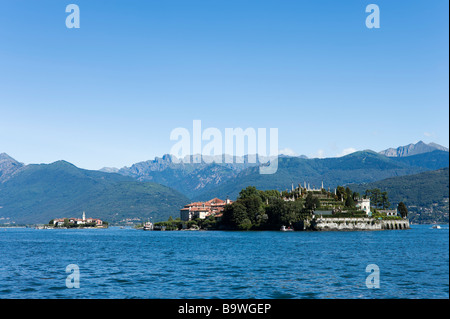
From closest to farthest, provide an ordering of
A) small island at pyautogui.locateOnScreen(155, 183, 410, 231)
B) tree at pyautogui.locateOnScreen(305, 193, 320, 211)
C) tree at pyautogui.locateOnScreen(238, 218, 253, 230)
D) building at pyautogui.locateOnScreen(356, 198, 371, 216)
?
1. small island at pyautogui.locateOnScreen(155, 183, 410, 231)
2. tree at pyautogui.locateOnScreen(305, 193, 320, 211)
3. tree at pyautogui.locateOnScreen(238, 218, 253, 230)
4. building at pyautogui.locateOnScreen(356, 198, 371, 216)

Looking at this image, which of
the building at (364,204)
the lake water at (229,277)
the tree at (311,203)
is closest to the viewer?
the lake water at (229,277)

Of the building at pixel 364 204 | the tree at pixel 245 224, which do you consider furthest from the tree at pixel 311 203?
the building at pixel 364 204

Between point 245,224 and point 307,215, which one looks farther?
point 245,224

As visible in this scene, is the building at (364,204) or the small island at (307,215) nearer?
the small island at (307,215)

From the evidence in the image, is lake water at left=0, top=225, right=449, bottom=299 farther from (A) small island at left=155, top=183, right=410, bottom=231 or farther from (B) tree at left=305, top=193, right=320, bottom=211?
(B) tree at left=305, top=193, right=320, bottom=211

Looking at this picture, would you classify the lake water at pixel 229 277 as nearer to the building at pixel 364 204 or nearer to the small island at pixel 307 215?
the small island at pixel 307 215

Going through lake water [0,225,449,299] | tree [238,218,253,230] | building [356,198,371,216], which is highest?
building [356,198,371,216]

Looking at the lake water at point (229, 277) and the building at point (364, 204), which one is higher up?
the building at point (364, 204)

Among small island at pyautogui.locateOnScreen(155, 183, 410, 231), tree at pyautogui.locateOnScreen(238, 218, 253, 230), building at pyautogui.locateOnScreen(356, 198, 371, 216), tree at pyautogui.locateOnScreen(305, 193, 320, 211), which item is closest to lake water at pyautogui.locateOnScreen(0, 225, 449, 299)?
small island at pyautogui.locateOnScreen(155, 183, 410, 231)

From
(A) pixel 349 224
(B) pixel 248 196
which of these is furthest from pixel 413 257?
(B) pixel 248 196

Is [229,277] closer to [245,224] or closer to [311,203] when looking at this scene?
[311,203]

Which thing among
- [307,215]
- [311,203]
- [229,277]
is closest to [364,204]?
[311,203]

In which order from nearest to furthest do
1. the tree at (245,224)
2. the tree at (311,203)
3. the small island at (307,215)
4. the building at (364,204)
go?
the small island at (307,215) → the tree at (311,203) → the tree at (245,224) → the building at (364,204)

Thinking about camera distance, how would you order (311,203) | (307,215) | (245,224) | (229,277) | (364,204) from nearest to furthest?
1. (229,277)
2. (307,215)
3. (311,203)
4. (245,224)
5. (364,204)
